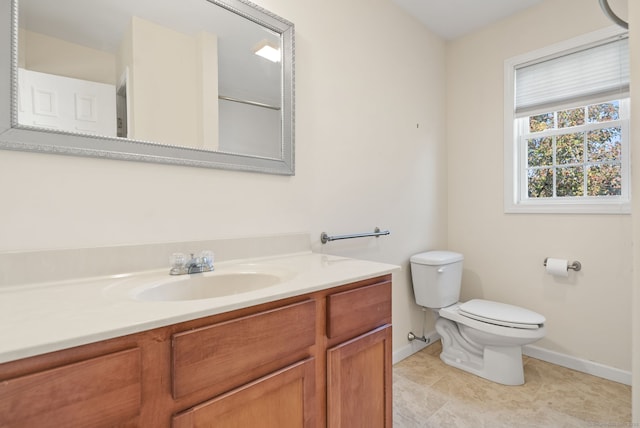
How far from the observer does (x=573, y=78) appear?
204 cm

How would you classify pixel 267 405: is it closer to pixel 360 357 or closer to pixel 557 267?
pixel 360 357

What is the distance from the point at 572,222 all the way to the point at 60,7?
2.80 m

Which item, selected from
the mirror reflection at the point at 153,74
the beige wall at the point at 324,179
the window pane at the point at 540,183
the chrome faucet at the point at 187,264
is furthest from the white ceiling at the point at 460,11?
the chrome faucet at the point at 187,264

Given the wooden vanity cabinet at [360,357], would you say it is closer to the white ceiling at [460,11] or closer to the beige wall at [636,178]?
the beige wall at [636,178]

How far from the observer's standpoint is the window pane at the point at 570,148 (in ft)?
6.79

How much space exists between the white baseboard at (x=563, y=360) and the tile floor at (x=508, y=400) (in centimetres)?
4

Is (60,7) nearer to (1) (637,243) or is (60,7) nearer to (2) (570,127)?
(1) (637,243)

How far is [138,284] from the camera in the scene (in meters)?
0.94

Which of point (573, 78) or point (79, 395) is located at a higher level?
point (573, 78)

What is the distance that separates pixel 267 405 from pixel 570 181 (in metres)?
2.38

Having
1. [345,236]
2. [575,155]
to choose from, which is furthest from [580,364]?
[345,236]

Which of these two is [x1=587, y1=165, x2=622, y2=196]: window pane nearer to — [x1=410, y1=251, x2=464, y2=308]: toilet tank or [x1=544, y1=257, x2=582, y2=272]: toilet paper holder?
[x1=544, y1=257, x2=582, y2=272]: toilet paper holder

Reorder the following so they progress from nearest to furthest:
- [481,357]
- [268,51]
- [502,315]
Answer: [268,51] < [502,315] < [481,357]

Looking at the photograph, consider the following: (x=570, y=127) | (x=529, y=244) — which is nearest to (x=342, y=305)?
(x=529, y=244)
